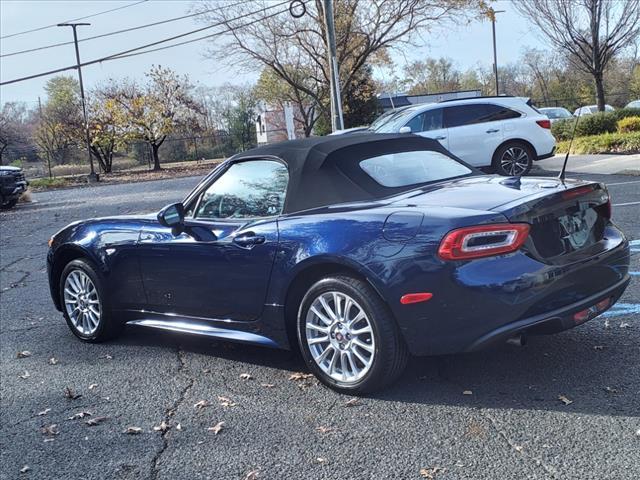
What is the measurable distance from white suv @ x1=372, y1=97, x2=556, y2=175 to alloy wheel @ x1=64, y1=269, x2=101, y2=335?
8596 mm

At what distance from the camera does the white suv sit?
42.9 ft

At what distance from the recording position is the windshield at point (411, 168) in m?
4.42

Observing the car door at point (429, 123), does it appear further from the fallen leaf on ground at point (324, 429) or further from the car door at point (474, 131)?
the fallen leaf on ground at point (324, 429)

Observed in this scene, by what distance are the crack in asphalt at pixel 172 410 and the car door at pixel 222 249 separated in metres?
0.38

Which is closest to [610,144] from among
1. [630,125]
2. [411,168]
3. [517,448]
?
[630,125]

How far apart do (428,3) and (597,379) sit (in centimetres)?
2638

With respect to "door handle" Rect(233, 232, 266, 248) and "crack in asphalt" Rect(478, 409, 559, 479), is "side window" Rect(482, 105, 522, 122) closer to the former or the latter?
"door handle" Rect(233, 232, 266, 248)

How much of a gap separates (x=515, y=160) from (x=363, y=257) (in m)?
10.4

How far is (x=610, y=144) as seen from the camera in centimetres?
1777

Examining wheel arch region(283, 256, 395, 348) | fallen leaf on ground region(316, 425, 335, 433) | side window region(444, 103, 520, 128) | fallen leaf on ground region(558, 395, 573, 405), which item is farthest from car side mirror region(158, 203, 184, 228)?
side window region(444, 103, 520, 128)

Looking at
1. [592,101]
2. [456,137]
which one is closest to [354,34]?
[456,137]

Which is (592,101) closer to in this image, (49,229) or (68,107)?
(68,107)

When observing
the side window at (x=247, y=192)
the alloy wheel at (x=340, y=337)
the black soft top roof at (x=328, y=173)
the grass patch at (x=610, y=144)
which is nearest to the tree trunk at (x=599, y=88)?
the grass patch at (x=610, y=144)

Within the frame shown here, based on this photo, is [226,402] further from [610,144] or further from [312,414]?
[610,144]
